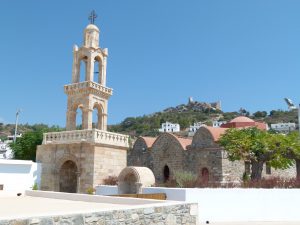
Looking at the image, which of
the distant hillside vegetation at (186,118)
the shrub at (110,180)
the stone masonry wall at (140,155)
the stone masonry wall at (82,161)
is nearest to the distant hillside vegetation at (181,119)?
the distant hillside vegetation at (186,118)

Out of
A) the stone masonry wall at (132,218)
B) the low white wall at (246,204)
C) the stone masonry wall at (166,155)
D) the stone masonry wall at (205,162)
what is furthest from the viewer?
the stone masonry wall at (166,155)

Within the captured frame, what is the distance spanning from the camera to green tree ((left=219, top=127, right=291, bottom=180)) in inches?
691

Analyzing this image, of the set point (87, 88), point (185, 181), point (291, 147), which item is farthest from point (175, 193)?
point (87, 88)

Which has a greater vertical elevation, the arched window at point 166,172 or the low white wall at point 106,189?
the arched window at point 166,172

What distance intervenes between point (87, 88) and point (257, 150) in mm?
9940

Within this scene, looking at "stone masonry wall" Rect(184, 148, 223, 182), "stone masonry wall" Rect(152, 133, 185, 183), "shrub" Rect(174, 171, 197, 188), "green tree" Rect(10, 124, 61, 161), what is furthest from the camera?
"green tree" Rect(10, 124, 61, 161)

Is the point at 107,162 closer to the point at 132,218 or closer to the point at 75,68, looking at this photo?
the point at 75,68

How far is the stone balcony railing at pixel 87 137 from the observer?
18469 mm

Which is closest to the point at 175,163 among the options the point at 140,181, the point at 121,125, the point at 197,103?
the point at 140,181

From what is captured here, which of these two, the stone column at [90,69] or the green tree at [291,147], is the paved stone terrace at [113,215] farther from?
the stone column at [90,69]

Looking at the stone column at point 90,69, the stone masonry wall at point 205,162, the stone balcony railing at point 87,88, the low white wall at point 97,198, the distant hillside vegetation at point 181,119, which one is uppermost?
the distant hillside vegetation at point 181,119

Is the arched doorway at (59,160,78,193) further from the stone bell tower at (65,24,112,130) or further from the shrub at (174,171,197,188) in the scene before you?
the shrub at (174,171,197,188)

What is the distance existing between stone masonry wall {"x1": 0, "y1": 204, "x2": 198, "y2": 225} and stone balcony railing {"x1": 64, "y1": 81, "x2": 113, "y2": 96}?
12687 millimetres

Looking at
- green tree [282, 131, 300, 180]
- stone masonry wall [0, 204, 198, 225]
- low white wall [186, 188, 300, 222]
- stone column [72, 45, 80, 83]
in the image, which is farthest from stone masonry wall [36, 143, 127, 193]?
stone masonry wall [0, 204, 198, 225]
